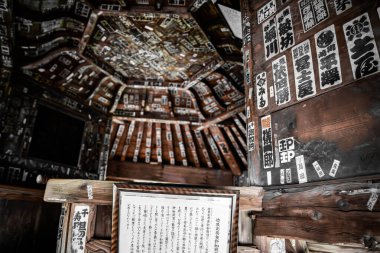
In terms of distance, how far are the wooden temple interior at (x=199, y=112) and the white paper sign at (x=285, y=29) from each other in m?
0.01

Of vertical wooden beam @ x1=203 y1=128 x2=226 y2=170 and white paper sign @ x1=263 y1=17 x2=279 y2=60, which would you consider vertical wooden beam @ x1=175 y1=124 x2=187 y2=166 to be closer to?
vertical wooden beam @ x1=203 y1=128 x2=226 y2=170

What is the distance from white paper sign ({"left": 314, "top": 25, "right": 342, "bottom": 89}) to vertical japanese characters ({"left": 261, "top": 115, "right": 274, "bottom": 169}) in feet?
2.11

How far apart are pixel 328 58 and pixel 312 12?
22.7 inches

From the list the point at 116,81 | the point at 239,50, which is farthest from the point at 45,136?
the point at 239,50

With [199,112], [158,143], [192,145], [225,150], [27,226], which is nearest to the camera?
[27,226]

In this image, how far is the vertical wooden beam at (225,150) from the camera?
26.5ft

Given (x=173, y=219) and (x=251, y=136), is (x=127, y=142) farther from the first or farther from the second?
(x=173, y=219)

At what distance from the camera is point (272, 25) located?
2.91m

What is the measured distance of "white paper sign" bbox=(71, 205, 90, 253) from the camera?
2363 millimetres

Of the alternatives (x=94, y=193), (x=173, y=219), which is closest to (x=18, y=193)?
(x=94, y=193)

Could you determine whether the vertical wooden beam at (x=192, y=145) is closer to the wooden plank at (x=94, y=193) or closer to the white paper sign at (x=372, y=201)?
the wooden plank at (x=94, y=193)

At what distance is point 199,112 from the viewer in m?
7.11

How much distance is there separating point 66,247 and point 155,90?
16.6ft

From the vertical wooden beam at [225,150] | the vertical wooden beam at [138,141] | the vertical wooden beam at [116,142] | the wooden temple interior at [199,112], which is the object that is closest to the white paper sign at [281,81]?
the wooden temple interior at [199,112]
